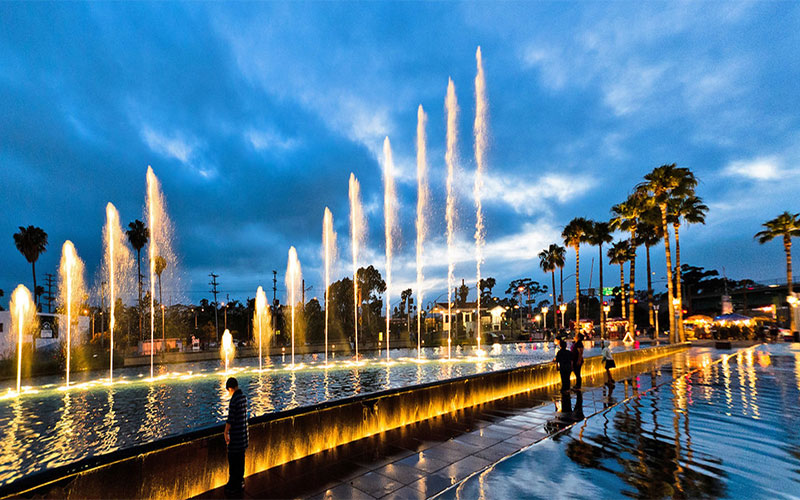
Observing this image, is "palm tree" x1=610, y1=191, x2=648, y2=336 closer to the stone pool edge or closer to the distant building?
the stone pool edge

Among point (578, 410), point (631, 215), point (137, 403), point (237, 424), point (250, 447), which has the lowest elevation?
point (137, 403)

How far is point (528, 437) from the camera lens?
7.77 meters

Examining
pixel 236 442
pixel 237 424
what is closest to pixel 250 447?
pixel 236 442

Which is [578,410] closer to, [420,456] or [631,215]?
[420,456]

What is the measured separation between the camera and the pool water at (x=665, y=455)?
5.34 m

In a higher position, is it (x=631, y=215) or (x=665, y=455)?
(x=631, y=215)

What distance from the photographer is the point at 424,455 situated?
674cm

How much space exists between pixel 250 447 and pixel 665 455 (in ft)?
21.8

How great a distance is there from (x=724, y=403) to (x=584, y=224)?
5171 centimetres

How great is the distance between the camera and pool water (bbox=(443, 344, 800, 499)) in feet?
17.5

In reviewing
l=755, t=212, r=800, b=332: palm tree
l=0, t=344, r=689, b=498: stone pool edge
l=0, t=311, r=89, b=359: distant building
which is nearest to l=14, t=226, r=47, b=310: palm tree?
l=0, t=311, r=89, b=359: distant building

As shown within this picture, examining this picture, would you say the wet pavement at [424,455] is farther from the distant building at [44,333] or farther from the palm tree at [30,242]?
the palm tree at [30,242]

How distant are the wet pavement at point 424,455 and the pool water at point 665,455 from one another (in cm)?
36

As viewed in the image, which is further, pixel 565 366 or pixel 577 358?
pixel 577 358
